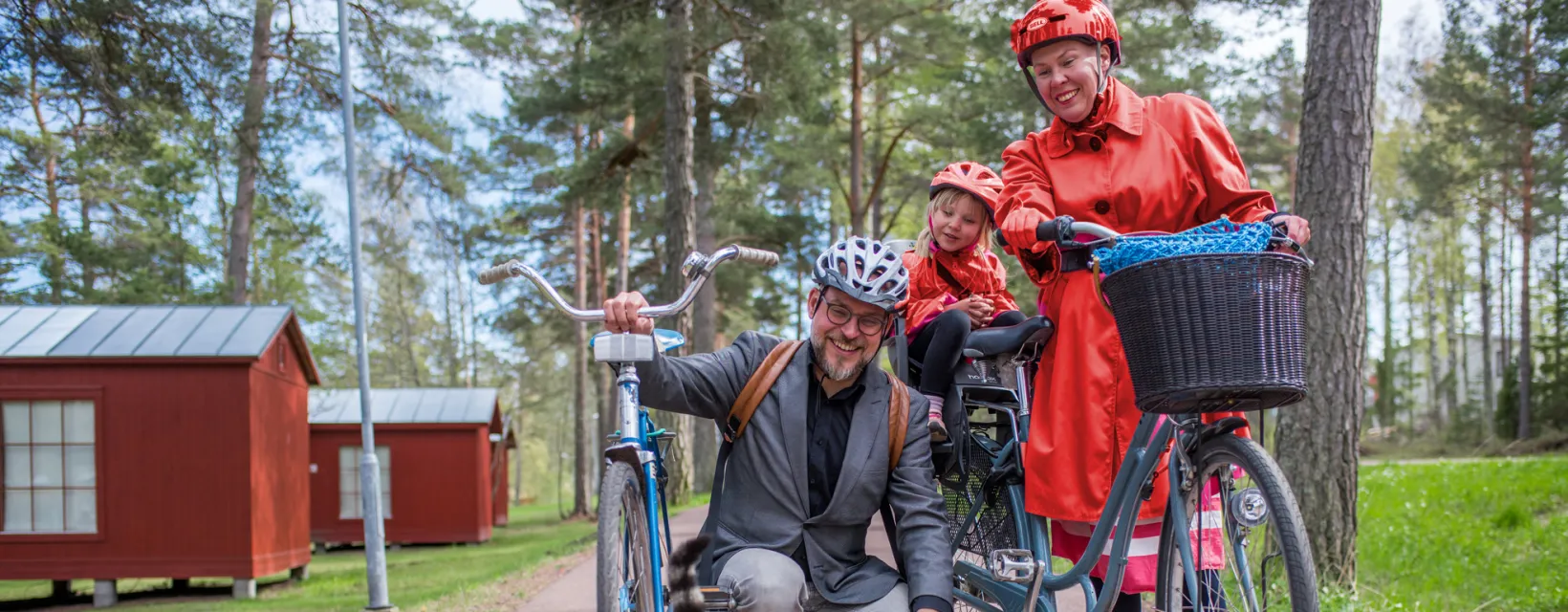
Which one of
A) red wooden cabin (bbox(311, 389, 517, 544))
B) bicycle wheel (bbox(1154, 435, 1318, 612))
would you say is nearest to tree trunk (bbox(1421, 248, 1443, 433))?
red wooden cabin (bbox(311, 389, 517, 544))

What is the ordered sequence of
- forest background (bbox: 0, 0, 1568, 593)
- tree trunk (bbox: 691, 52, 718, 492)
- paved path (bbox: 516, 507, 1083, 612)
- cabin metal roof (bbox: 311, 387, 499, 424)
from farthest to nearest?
cabin metal roof (bbox: 311, 387, 499, 424), tree trunk (bbox: 691, 52, 718, 492), forest background (bbox: 0, 0, 1568, 593), paved path (bbox: 516, 507, 1083, 612)

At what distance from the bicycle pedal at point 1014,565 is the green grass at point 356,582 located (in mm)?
7578

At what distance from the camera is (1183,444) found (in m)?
2.75

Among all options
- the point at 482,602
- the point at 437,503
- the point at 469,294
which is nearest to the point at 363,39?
the point at 482,602

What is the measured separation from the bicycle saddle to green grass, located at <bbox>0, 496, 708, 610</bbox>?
25.1 ft

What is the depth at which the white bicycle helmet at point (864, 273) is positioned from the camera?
309cm

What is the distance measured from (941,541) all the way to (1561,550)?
5.85m

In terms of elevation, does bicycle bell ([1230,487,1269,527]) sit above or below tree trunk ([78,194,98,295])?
below

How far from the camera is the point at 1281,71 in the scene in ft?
82.1

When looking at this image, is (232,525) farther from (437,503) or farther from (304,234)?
(437,503)

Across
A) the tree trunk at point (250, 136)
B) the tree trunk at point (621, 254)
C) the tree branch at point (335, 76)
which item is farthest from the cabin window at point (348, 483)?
the tree branch at point (335, 76)

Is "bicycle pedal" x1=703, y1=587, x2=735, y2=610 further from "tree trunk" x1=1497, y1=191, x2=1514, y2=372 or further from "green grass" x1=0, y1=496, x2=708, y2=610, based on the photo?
"tree trunk" x1=1497, y1=191, x2=1514, y2=372

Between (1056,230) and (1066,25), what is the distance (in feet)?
2.01

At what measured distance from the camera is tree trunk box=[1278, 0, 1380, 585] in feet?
18.7
